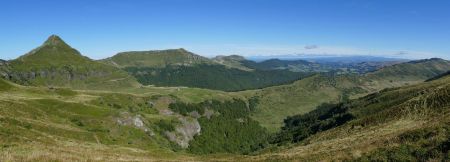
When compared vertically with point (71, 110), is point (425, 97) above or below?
above

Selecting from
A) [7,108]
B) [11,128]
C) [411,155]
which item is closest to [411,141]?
[411,155]

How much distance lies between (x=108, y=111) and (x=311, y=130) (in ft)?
294

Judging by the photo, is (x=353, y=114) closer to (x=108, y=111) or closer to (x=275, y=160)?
(x=108, y=111)

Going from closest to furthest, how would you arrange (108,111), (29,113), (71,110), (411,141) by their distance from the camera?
1. (411,141)
2. (29,113)
3. (71,110)
4. (108,111)

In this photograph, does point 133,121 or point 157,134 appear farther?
point 157,134

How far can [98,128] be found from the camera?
127 meters

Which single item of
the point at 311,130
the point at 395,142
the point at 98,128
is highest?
the point at 395,142

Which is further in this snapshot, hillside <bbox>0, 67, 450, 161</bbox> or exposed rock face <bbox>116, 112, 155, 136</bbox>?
exposed rock face <bbox>116, 112, 155, 136</bbox>

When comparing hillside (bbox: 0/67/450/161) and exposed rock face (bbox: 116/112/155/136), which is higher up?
hillside (bbox: 0/67/450/161)

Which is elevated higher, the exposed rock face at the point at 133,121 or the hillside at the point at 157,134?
the hillside at the point at 157,134

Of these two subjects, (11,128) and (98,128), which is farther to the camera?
(98,128)

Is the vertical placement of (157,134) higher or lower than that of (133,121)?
lower

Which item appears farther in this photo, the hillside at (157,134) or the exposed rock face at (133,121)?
the exposed rock face at (133,121)

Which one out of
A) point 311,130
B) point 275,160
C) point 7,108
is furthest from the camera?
point 311,130
